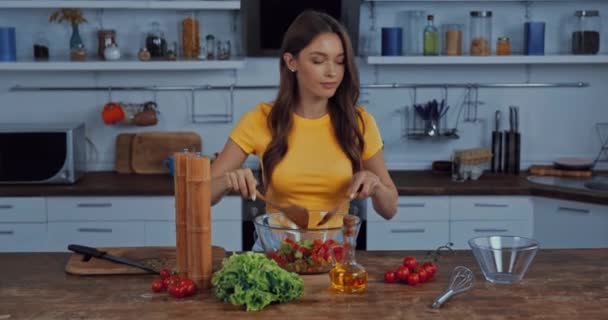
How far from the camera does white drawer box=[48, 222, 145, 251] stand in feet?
14.2

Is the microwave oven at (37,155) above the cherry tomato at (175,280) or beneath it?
above

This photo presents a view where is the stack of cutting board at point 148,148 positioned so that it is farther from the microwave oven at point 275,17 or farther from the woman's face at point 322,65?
the woman's face at point 322,65

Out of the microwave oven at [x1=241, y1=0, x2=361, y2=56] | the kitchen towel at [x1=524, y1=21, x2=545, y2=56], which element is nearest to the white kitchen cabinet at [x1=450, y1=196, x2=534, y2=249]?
the kitchen towel at [x1=524, y1=21, x2=545, y2=56]

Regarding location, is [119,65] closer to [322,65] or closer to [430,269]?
[322,65]

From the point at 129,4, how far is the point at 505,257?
2.73 meters

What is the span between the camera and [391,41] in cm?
461

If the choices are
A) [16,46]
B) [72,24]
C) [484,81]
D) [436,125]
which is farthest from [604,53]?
[16,46]

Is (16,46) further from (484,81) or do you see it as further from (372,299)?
(372,299)

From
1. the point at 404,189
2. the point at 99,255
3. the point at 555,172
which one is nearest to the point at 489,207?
the point at 404,189

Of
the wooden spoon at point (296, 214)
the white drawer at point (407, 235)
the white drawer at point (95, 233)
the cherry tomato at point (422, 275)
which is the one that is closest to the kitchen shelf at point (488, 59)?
the white drawer at point (407, 235)

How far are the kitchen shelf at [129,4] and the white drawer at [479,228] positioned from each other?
61.7 inches

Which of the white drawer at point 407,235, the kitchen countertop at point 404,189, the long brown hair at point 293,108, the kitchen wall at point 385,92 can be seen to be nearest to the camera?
the long brown hair at point 293,108

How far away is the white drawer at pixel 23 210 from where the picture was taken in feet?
14.0

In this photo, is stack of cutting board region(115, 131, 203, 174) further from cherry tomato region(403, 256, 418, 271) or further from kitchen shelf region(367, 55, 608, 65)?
cherry tomato region(403, 256, 418, 271)
